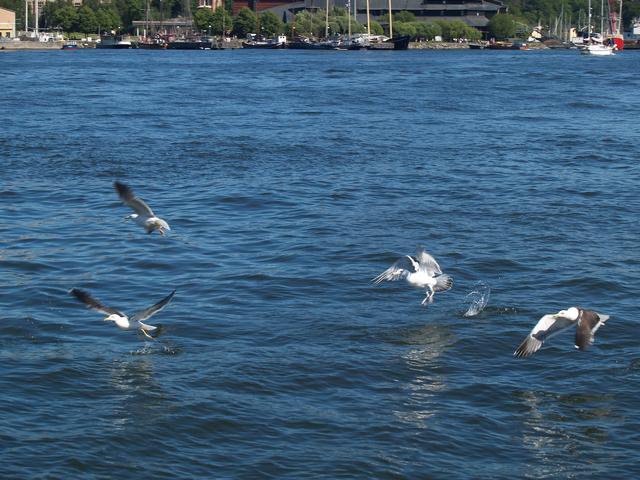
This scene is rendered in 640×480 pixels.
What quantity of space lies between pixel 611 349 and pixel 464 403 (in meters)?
2.32

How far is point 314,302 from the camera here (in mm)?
13266

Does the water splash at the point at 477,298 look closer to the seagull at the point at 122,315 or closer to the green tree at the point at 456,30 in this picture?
the seagull at the point at 122,315

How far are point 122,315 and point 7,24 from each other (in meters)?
116

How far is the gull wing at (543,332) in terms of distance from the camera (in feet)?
35.2

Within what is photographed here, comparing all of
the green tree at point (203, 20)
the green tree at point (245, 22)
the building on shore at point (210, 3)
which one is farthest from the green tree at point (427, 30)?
the building on shore at point (210, 3)

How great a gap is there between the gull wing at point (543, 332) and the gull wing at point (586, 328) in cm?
15

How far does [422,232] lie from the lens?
1695 centimetres

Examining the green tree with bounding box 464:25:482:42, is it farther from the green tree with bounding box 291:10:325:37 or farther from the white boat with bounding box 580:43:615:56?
the white boat with bounding box 580:43:615:56

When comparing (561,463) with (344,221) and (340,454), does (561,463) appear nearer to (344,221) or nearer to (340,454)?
(340,454)

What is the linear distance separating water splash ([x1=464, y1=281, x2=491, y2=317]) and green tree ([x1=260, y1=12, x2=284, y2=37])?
11323cm

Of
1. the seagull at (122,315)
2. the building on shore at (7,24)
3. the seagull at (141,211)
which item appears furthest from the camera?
the building on shore at (7,24)

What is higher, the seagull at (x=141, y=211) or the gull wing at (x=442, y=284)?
the seagull at (x=141, y=211)

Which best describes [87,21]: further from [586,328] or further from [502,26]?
[586,328]

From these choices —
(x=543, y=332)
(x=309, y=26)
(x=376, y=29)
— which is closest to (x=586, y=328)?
(x=543, y=332)
